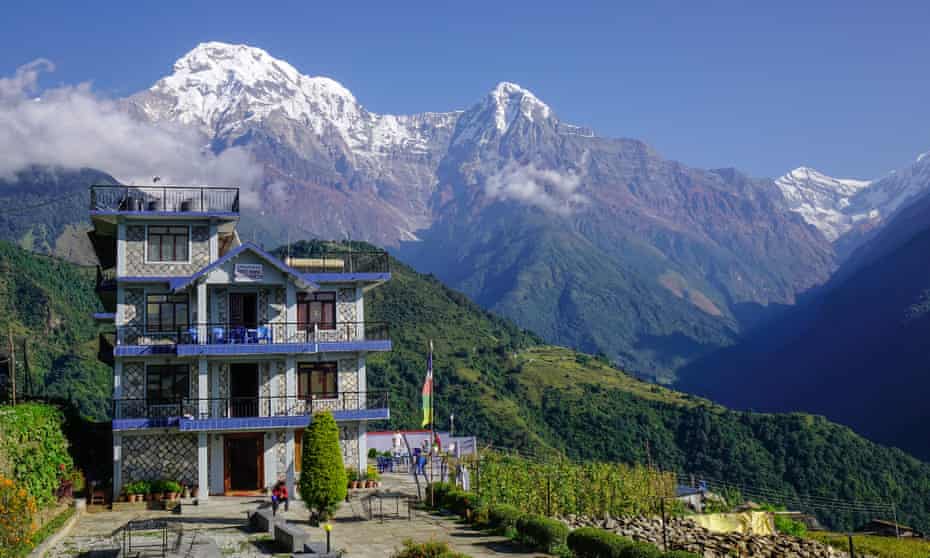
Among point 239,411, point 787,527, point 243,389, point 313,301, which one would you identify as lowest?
point 787,527

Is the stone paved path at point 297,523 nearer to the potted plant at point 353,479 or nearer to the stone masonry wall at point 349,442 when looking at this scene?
the potted plant at point 353,479

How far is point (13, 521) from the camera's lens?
22203 mm

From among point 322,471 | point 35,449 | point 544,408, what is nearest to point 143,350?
point 35,449

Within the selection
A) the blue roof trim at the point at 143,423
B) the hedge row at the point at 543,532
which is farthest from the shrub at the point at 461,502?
the blue roof trim at the point at 143,423

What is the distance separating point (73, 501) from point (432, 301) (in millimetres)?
98028

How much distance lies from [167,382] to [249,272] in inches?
208

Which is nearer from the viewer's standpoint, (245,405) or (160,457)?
(160,457)

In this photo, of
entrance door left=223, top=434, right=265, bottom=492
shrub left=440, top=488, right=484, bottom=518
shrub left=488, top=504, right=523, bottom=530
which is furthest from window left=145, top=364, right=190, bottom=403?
shrub left=488, top=504, right=523, bottom=530

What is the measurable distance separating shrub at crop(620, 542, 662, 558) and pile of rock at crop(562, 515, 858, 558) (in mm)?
3893

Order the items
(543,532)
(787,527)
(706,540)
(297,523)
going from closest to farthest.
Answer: (543,532)
(706,540)
(297,523)
(787,527)

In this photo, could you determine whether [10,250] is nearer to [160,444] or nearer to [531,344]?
[531,344]

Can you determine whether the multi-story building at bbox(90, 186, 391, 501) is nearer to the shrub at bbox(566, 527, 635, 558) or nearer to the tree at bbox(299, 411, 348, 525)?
the tree at bbox(299, 411, 348, 525)

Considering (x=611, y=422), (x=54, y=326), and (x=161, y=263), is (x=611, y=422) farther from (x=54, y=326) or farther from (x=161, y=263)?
(x=161, y=263)

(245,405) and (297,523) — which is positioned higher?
(245,405)
